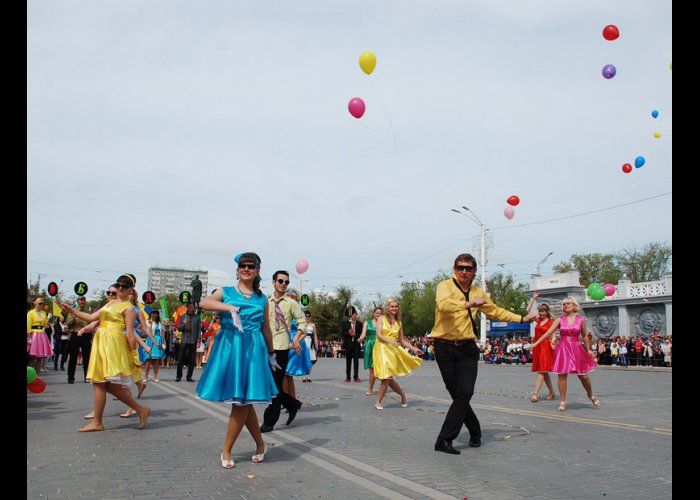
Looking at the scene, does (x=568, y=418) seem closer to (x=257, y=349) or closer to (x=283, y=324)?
(x=283, y=324)

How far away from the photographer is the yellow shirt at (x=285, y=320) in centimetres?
916

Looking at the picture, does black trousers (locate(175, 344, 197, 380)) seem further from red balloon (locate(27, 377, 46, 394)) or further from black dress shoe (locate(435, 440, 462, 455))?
black dress shoe (locate(435, 440, 462, 455))

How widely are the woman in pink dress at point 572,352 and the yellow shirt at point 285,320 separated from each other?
190 inches

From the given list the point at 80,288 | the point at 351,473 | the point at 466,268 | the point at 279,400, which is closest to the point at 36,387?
the point at 279,400

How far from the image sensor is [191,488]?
5305 mm

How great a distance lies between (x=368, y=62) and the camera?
1416 cm

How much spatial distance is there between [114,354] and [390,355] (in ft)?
15.9

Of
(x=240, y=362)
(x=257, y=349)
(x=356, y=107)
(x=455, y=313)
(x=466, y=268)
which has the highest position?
(x=356, y=107)

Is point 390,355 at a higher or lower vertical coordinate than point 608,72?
lower

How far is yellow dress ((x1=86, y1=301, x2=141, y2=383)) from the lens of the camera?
844 cm

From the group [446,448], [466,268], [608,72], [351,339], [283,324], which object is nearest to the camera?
[446,448]
